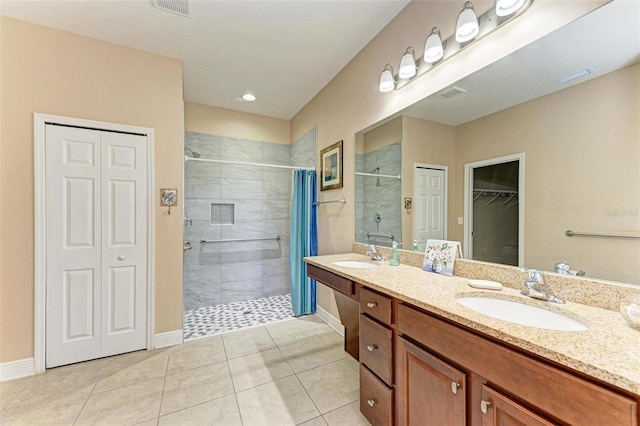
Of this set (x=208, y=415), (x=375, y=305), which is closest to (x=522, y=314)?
(x=375, y=305)

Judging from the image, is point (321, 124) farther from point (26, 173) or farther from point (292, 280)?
point (26, 173)

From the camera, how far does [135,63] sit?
2.32 meters

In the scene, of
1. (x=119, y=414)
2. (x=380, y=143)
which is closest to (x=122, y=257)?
(x=119, y=414)

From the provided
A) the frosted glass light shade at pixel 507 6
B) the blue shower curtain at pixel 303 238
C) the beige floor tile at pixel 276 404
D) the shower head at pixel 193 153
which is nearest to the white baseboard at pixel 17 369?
the beige floor tile at pixel 276 404

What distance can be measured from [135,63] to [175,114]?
528 mm

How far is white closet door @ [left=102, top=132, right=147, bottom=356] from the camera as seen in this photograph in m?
2.19

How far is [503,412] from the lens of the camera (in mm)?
783

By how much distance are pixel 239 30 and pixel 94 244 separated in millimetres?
2189

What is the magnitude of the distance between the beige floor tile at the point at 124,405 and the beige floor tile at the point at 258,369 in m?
0.50

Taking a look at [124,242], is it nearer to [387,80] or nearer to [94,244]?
[94,244]

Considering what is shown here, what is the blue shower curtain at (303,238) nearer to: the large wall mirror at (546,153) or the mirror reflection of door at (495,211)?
the large wall mirror at (546,153)

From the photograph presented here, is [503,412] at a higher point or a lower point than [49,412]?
higher

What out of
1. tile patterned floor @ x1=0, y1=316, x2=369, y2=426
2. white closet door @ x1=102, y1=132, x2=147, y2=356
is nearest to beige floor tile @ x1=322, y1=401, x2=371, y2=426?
tile patterned floor @ x1=0, y1=316, x2=369, y2=426

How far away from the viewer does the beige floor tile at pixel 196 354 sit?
206cm
